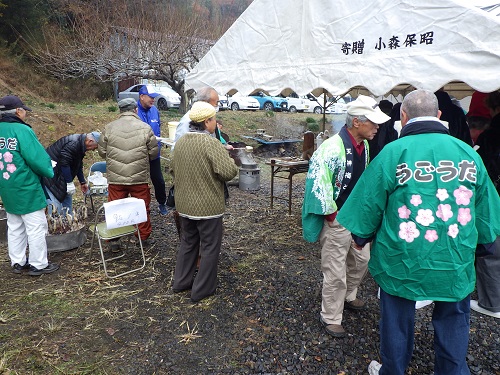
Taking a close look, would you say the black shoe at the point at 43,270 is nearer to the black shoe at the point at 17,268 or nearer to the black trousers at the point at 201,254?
the black shoe at the point at 17,268

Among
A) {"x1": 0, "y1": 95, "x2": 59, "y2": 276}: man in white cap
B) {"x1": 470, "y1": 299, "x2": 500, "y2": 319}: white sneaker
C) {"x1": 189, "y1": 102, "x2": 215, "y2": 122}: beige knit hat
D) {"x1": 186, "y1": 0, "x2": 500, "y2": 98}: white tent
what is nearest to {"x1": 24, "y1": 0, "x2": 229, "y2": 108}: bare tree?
{"x1": 186, "y1": 0, "x2": 500, "y2": 98}: white tent

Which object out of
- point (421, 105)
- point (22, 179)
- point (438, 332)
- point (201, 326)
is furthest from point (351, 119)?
point (22, 179)

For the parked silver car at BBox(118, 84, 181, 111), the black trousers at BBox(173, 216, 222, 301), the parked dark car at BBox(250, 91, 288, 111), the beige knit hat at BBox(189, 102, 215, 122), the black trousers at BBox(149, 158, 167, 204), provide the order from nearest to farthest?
the beige knit hat at BBox(189, 102, 215, 122) → the black trousers at BBox(173, 216, 222, 301) → the black trousers at BBox(149, 158, 167, 204) → the parked silver car at BBox(118, 84, 181, 111) → the parked dark car at BBox(250, 91, 288, 111)

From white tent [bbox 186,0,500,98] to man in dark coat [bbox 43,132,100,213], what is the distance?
177cm

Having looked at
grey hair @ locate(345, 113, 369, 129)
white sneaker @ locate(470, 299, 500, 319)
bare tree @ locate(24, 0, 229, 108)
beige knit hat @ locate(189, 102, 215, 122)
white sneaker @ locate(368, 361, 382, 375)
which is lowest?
white sneaker @ locate(470, 299, 500, 319)

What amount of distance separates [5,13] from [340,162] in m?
19.6

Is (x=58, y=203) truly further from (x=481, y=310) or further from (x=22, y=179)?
(x=481, y=310)

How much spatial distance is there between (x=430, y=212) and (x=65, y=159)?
3.89 m

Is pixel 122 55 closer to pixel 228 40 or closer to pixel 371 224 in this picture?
pixel 228 40

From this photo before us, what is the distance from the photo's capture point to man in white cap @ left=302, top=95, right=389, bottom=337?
2609mm

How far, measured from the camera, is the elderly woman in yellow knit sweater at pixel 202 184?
3.07m

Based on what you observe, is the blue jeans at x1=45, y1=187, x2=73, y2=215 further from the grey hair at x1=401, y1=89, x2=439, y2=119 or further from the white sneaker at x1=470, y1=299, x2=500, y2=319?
the white sneaker at x1=470, y1=299, x2=500, y2=319

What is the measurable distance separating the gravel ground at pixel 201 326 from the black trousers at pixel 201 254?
0.13m

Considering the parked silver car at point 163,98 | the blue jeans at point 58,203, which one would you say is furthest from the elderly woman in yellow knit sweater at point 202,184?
the parked silver car at point 163,98
